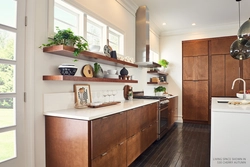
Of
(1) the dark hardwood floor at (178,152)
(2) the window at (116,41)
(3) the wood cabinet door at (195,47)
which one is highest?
(3) the wood cabinet door at (195,47)

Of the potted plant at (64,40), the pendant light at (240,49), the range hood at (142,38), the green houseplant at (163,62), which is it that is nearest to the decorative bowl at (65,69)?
the potted plant at (64,40)

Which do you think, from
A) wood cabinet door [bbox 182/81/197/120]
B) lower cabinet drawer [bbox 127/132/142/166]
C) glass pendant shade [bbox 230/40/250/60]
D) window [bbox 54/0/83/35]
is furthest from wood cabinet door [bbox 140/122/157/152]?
wood cabinet door [bbox 182/81/197/120]

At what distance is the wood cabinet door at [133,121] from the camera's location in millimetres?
2361

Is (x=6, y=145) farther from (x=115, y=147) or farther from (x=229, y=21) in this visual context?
(x=229, y=21)

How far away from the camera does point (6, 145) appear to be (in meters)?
1.55

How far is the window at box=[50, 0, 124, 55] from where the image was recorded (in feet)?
7.26

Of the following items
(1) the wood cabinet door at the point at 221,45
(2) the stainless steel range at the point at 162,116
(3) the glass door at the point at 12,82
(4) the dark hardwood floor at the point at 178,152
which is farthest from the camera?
(1) the wood cabinet door at the point at 221,45

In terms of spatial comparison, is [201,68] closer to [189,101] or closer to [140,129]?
[189,101]

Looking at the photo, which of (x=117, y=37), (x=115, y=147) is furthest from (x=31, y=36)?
(x=117, y=37)

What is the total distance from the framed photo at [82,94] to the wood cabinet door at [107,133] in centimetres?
55

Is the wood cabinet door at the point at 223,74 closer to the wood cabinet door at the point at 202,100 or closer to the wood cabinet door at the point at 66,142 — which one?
the wood cabinet door at the point at 202,100

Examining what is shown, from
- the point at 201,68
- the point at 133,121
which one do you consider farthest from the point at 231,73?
the point at 133,121

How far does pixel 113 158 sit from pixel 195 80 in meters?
4.46

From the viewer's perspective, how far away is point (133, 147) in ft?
8.15
